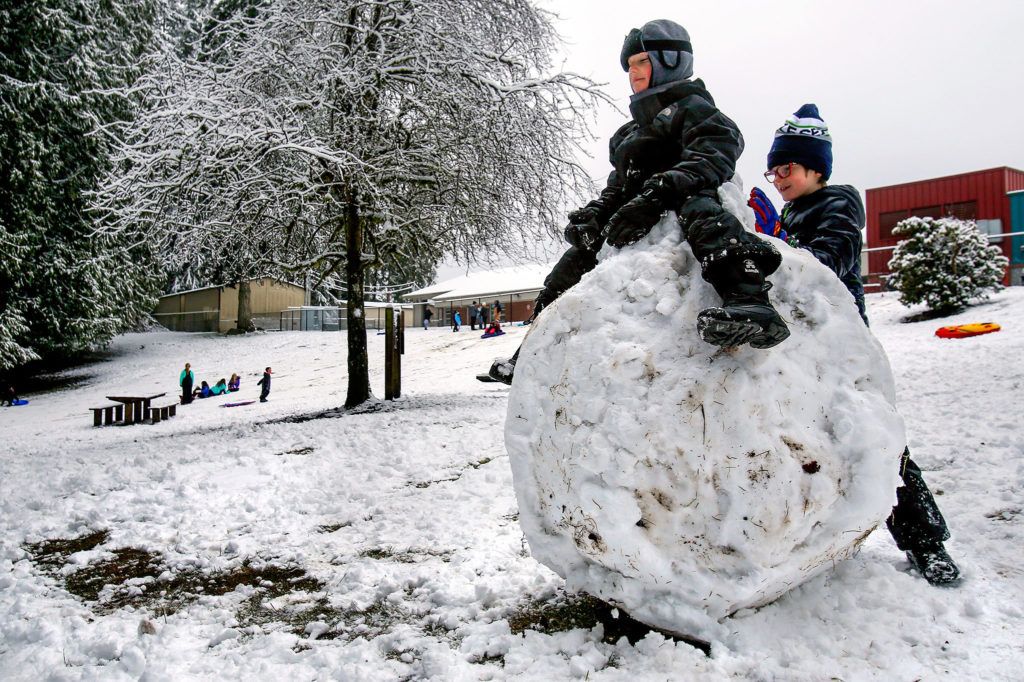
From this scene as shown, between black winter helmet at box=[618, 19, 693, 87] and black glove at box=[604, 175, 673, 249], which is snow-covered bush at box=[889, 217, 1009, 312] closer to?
black winter helmet at box=[618, 19, 693, 87]

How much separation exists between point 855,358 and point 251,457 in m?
5.37

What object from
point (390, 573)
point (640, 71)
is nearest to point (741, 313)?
point (640, 71)

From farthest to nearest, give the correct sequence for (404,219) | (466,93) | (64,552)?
(404,219), (466,93), (64,552)

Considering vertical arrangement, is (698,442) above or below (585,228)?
below

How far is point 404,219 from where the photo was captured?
976 cm

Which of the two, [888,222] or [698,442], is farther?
[888,222]

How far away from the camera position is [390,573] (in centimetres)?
327

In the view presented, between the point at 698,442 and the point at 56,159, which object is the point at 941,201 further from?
the point at 56,159

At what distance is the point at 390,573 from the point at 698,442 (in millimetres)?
1984

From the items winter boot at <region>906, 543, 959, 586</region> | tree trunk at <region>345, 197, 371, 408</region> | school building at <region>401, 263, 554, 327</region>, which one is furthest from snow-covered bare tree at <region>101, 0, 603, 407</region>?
school building at <region>401, 263, 554, 327</region>

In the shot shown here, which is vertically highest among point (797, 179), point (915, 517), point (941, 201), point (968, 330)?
point (941, 201)

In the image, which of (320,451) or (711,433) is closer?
(711,433)

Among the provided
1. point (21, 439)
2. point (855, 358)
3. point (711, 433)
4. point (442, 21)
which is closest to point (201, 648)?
point (711, 433)

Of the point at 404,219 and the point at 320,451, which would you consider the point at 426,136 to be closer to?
the point at 404,219
